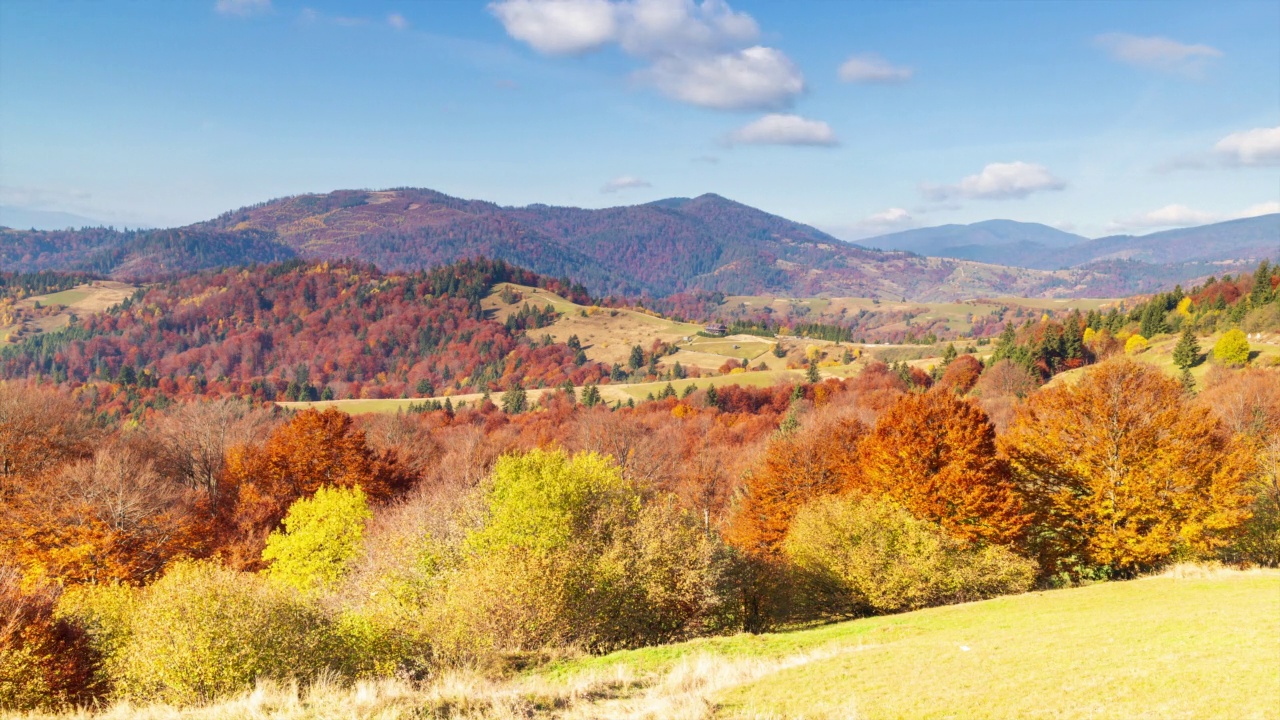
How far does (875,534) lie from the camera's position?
34.7 meters

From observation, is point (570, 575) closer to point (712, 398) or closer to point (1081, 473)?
point (1081, 473)

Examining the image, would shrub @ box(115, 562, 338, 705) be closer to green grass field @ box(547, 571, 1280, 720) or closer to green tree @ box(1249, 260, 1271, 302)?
green grass field @ box(547, 571, 1280, 720)

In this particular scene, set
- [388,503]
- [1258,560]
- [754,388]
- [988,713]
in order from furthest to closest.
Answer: [754,388] < [388,503] < [1258,560] < [988,713]

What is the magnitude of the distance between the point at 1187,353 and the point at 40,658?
119 meters

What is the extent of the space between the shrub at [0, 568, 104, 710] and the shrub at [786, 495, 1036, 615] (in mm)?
29988

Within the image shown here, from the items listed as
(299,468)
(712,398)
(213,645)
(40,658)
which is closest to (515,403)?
(712,398)

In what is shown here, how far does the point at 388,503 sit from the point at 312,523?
790 inches

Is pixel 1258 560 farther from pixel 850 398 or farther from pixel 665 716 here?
pixel 850 398

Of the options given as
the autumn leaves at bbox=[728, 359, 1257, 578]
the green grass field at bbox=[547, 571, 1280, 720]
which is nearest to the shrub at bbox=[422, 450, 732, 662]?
the green grass field at bbox=[547, 571, 1280, 720]

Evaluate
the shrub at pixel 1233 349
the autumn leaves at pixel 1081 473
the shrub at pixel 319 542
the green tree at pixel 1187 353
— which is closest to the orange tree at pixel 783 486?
the autumn leaves at pixel 1081 473

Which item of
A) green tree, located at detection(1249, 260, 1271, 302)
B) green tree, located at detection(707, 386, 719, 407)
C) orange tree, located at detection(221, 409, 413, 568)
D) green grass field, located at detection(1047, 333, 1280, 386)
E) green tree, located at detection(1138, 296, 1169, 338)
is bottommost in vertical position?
green tree, located at detection(707, 386, 719, 407)

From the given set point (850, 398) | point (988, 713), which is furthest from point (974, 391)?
point (988, 713)

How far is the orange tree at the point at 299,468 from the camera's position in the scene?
6188cm

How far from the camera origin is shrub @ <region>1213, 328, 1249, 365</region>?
86000 mm
